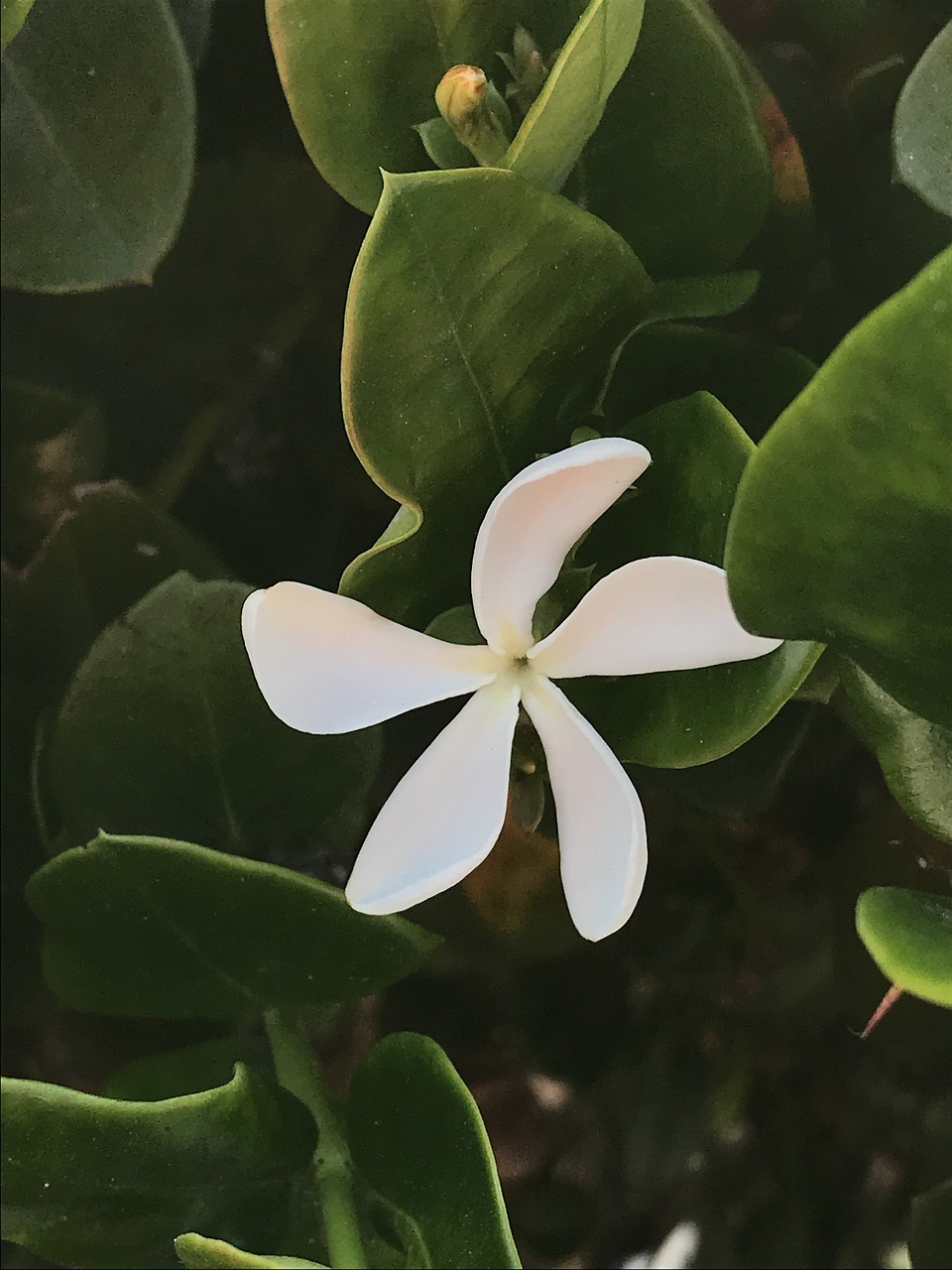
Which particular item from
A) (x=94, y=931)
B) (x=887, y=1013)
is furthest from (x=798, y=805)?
(x=94, y=931)

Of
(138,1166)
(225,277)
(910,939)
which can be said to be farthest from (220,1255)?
(225,277)

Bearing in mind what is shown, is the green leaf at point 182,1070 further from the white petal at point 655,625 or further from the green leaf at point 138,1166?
the white petal at point 655,625

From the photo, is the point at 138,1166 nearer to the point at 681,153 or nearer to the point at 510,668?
the point at 510,668

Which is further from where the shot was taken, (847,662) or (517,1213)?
(517,1213)

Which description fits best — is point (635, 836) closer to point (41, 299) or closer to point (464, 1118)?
point (464, 1118)

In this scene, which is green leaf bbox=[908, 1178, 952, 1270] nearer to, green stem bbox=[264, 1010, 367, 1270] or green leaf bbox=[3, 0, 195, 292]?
green stem bbox=[264, 1010, 367, 1270]
